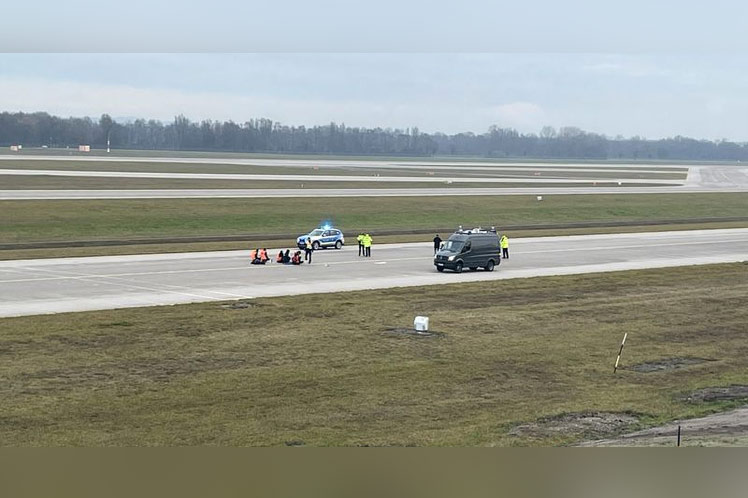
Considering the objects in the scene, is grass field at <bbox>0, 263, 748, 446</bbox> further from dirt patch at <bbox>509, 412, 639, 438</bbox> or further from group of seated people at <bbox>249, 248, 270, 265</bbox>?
group of seated people at <bbox>249, 248, 270, 265</bbox>

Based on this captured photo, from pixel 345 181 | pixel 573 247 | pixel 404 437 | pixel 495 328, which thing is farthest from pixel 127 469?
pixel 345 181

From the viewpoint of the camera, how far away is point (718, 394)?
23078 millimetres

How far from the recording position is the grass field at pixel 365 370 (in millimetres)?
19250

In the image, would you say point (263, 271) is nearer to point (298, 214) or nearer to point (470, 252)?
point (470, 252)

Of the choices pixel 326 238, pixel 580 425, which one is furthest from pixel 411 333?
pixel 326 238

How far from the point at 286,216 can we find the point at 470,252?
3158 centimetres

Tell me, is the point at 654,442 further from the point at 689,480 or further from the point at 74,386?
the point at 74,386

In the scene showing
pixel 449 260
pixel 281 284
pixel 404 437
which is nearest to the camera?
pixel 404 437

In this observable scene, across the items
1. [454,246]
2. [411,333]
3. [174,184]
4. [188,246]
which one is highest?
[454,246]

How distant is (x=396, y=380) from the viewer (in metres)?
24.1

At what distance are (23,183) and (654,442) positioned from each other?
8988cm

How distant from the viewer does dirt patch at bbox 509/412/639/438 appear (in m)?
19.0

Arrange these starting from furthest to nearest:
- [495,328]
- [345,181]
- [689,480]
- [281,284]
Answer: [345,181], [281,284], [495,328], [689,480]

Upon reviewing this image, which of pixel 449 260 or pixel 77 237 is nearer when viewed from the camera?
pixel 449 260
